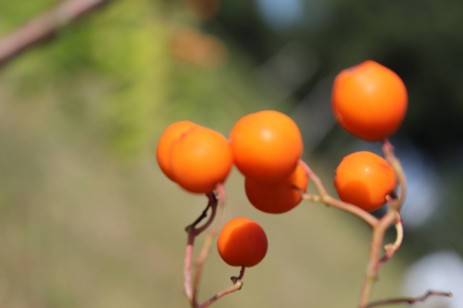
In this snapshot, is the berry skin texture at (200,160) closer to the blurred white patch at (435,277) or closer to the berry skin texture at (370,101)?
the berry skin texture at (370,101)

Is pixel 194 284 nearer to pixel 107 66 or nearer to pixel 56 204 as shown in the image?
pixel 107 66

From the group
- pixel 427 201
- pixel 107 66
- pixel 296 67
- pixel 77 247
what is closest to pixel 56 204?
pixel 77 247

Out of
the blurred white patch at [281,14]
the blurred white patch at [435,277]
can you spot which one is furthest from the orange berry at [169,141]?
the blurred white patch at [281,14]

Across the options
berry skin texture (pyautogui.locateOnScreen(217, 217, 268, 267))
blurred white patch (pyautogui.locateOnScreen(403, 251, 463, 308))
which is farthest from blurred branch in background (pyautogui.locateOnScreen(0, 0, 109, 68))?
blurred white patch (pyautogui.locateOnScreen(403, 251, 463, 308))

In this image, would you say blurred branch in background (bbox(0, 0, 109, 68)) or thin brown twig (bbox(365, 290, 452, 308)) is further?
blurred branch in background (bbox(0, 0, 109, 68))

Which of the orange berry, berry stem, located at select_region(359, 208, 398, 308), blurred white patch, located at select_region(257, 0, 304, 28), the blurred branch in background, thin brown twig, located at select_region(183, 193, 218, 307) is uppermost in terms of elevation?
the orange berry

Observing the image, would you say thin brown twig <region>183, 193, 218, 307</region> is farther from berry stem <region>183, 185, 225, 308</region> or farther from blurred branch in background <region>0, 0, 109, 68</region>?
blurred branch in background <region>0, 0, 109, 68</region>
